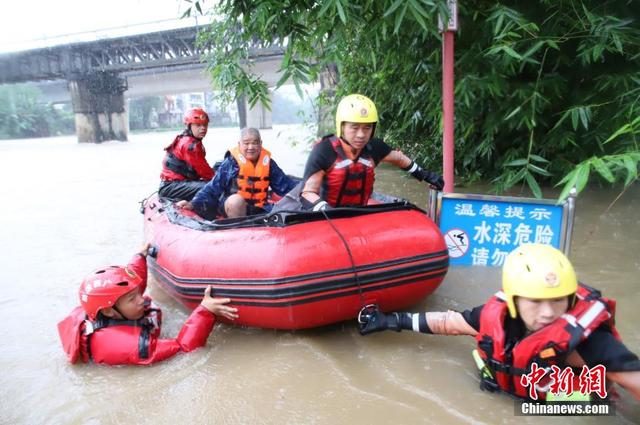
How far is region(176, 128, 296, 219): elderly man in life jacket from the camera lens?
3713 millimetres

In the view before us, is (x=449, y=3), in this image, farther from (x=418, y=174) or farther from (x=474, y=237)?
(x=474, y=237)

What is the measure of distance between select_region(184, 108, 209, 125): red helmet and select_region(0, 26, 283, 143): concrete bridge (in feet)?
61.2

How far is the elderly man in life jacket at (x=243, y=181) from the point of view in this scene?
3713mm

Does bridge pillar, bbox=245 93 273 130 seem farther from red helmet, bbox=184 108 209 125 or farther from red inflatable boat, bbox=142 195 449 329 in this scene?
red inflatable boat, bbox=142 195 449 329

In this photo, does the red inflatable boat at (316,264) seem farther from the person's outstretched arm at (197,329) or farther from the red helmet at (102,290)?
the red helmet at (102,290)

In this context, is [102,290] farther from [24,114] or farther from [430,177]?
[24,114]

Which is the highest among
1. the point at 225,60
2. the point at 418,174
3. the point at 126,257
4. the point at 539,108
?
the point at 225,60

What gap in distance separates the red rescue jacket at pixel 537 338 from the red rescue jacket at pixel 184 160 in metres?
3.38

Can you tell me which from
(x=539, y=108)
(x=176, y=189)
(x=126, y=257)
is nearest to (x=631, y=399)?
(x=539, y=108)

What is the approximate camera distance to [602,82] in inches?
149

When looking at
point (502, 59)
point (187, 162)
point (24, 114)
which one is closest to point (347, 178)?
point (502, 59)

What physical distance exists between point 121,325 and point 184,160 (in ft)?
8.11

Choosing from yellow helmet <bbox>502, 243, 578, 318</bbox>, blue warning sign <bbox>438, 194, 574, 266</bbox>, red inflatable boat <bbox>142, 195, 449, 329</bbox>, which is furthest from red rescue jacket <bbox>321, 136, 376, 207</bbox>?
yellow helmet <bbox>502, 243, 578, 318</bbox>

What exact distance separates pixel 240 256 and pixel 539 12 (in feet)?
9.88
